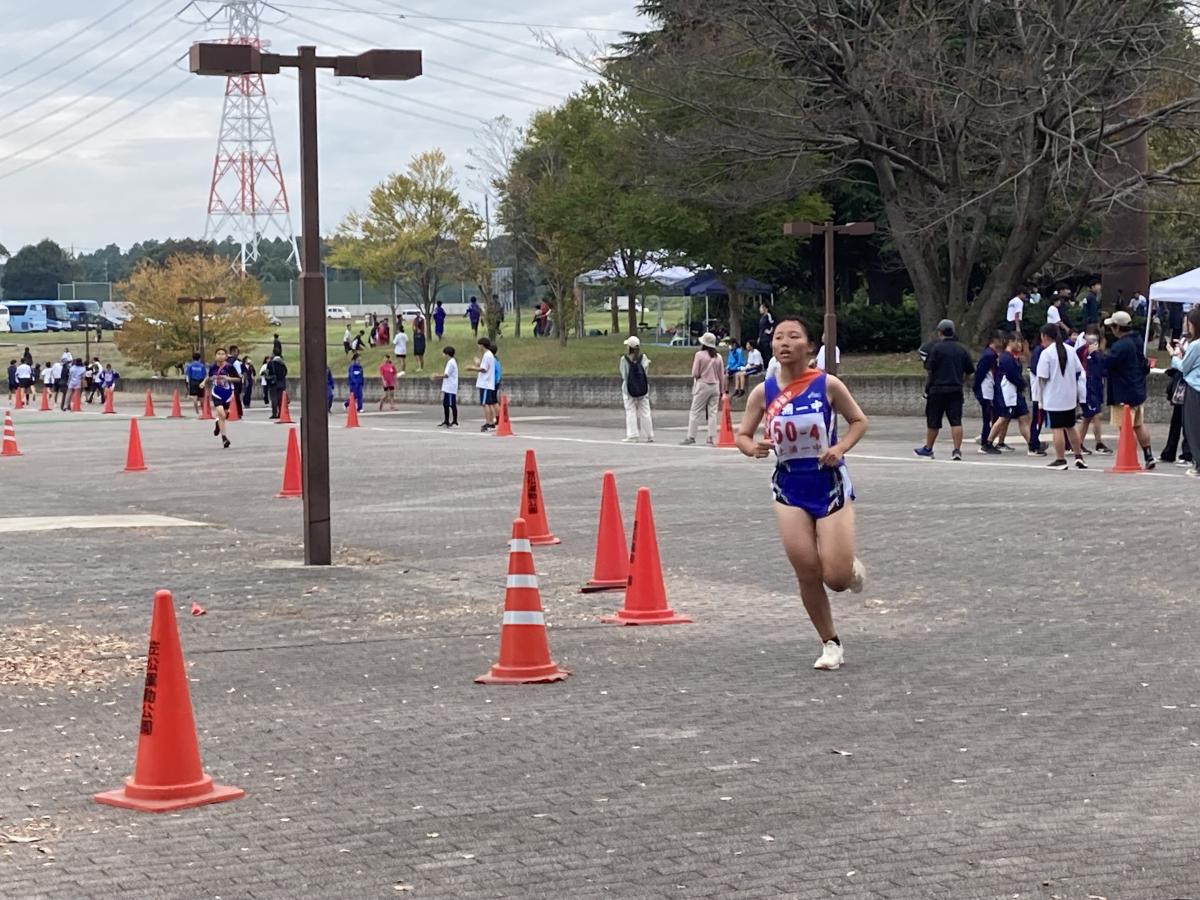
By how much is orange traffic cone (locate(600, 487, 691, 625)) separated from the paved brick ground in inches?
8.9

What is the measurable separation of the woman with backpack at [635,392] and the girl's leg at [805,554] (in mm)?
19639

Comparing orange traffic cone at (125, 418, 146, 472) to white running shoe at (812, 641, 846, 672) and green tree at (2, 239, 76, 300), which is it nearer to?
white running shoe at (812, 641, 846, 672)

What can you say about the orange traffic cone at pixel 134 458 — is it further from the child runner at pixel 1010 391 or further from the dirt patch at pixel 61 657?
the dirt patch at pixel 61 657

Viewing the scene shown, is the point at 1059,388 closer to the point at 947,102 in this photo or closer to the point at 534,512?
the point at 534,512

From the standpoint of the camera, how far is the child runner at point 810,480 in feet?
29.2

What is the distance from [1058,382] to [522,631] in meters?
14.6

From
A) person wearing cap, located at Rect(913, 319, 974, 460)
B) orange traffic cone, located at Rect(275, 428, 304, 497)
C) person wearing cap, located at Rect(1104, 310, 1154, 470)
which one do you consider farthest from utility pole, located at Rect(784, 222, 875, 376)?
orange traffic cone, located at Rect(275, 428, 304, 497)

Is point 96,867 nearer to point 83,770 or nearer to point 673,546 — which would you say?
point 83,770

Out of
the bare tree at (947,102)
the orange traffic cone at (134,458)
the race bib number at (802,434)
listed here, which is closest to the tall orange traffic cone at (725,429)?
the orange traffic cone at (134,458)

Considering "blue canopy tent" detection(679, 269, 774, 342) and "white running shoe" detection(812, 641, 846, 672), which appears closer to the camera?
"white running shoe" detection(812, 641, 846, 672)

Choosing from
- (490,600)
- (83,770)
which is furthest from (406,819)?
(490,600)

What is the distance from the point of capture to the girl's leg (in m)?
8.93

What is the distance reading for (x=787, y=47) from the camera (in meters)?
36.9

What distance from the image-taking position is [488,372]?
3441 centimetres
